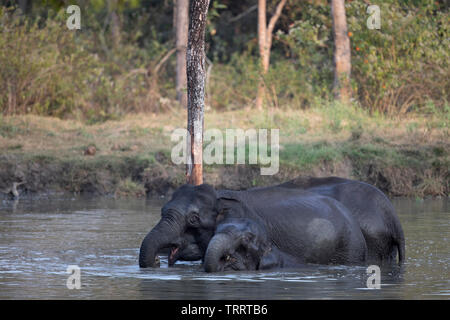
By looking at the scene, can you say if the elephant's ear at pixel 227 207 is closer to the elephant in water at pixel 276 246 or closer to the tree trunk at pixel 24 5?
the elephant in water at pixel 276 246

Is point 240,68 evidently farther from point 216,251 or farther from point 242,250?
point 216,251

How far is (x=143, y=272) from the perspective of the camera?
28.9ft

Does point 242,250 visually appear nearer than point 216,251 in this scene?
No

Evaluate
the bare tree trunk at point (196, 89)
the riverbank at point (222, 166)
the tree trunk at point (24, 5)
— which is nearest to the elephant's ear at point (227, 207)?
the bare tree trunk at point (196, 89)

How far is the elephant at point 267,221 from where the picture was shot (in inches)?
353

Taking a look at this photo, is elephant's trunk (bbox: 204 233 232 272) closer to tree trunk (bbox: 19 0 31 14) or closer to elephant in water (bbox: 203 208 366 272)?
elephant in water (bbox: 203 208 366 272)

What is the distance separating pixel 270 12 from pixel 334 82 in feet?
23.3

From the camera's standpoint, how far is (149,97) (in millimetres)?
24188

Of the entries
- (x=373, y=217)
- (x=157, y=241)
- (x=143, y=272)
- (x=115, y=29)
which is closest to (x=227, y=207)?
(x=157, y=241)

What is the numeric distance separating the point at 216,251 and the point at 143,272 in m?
0.73

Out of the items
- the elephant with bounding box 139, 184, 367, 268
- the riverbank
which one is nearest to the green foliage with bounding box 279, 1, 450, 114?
the riverbank

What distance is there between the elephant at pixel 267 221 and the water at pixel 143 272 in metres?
0.20

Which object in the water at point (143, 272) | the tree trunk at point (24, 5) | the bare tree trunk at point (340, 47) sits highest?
the tree trunk at point (24, 5)
